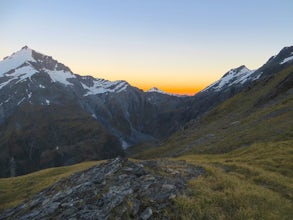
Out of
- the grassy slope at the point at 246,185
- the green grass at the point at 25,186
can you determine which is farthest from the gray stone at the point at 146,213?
the green grass at the point at 25,186

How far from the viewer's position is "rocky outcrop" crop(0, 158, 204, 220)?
2084cm

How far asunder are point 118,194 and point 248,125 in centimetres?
4952

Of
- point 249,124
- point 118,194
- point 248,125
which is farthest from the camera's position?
point 249,124

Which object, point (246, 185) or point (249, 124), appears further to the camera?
point (249, 124)

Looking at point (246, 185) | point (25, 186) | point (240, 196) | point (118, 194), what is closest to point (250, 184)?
point (246, 185)

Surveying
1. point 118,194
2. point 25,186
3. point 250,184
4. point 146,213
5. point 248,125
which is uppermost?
point 25,186

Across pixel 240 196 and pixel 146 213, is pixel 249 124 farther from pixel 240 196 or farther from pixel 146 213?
pixel 146 213

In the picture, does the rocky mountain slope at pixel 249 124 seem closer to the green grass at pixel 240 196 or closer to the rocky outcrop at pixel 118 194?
the green grass at pixel 240 196

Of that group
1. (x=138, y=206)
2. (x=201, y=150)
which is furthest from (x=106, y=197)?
(x=201, y=150)

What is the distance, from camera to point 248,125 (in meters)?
67.2

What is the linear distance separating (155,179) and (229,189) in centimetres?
494

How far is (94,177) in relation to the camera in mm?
27188

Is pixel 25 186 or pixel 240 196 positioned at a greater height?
pixel 25 186

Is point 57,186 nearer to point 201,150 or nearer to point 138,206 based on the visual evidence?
point 138,206
